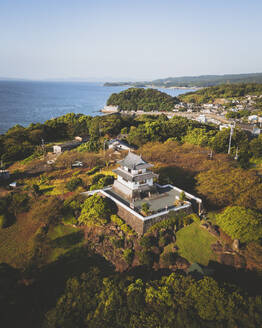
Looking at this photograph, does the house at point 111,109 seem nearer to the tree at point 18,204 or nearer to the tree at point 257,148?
the tree at point 257,148

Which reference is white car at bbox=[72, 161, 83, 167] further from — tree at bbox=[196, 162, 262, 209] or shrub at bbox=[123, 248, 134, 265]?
shrub at bbox=[123, 248, 134, 265]

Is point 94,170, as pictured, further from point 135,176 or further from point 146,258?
point 146,258

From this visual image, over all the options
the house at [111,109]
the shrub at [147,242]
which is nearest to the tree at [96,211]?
the shrub at [147,242]

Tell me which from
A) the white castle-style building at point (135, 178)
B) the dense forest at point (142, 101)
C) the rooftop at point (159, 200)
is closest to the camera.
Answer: the rooftop at point (159, 200)

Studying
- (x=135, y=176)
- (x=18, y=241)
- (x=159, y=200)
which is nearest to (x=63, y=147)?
(x=135, y=176)

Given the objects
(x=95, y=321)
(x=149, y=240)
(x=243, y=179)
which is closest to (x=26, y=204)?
(x=149, y=240)

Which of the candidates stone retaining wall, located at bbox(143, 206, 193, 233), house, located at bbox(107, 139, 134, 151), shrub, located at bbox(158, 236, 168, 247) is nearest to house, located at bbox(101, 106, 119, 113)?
house, located at bbox(107, 139, 134, 151)

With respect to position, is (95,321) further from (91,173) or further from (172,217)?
(91,173)
